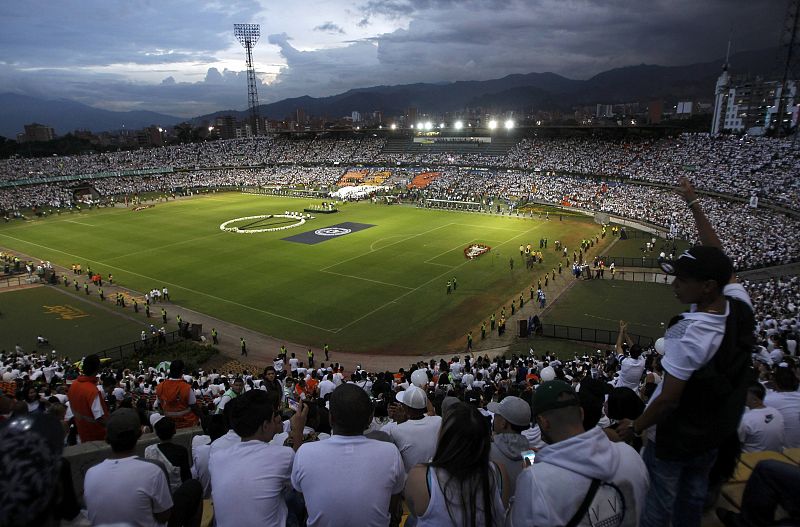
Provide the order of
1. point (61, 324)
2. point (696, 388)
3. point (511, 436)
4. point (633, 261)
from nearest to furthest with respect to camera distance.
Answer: point (696, 388) → point (511, 436) → point (61, 324) → point (633, 261)

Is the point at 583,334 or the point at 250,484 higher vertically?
the point at 250,484

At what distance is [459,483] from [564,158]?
293 feet

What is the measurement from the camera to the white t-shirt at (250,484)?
3914 mm

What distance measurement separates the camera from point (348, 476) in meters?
3.71

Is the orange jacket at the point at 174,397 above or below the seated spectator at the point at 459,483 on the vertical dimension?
below

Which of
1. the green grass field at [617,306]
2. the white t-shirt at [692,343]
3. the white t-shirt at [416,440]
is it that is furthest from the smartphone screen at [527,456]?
the green grass field at [617,306]

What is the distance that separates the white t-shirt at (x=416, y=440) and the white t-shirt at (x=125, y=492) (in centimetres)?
211

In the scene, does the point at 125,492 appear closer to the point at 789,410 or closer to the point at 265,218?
the point at 789,410

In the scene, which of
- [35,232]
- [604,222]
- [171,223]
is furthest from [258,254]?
[604,222]

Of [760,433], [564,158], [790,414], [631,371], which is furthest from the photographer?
[564,158]

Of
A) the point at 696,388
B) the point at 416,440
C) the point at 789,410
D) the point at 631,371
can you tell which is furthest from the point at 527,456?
the point at 631,371

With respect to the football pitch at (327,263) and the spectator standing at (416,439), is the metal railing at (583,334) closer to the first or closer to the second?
the football pitch at (327,263)

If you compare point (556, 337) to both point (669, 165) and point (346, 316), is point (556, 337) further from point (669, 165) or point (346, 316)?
point (669, 165)

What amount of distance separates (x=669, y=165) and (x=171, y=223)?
67.5m
